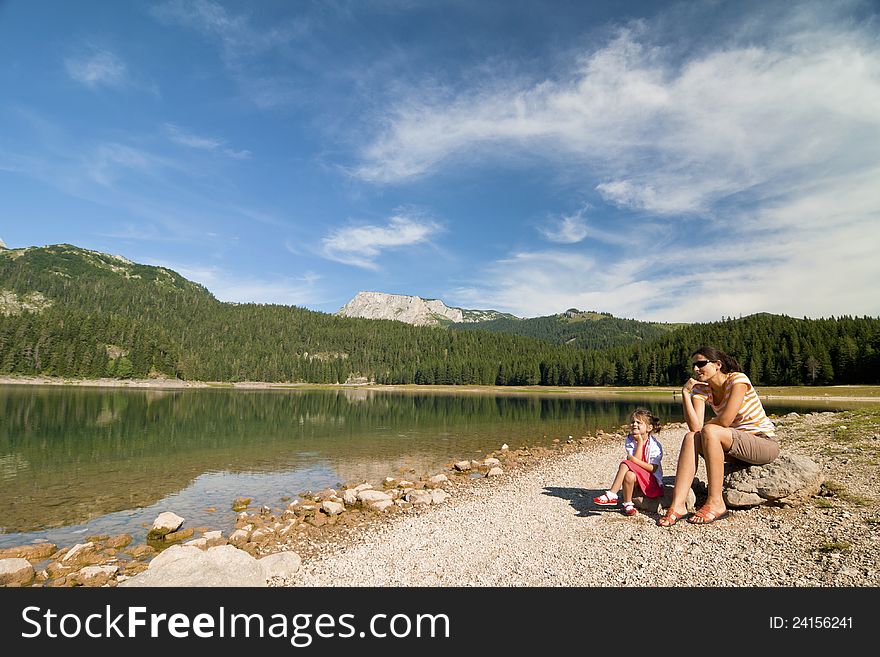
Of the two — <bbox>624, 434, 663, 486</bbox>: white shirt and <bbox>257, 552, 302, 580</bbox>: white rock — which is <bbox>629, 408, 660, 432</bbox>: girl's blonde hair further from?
<bbox>257, 552, 302, 580</bbox>: white rock

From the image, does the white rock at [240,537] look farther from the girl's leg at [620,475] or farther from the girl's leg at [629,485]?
the girl's leg at [629,485]

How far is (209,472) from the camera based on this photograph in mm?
25031

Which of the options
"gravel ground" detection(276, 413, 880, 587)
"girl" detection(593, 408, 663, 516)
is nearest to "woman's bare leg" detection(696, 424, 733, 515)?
"gravel ground" detection(276, 413, 880, 587)

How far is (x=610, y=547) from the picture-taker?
934cm

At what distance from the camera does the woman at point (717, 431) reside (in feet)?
30.5

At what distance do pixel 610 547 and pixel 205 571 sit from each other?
27.6ft

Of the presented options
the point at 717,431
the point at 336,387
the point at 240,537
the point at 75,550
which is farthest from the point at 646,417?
the point at 336,387

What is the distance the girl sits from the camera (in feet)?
37.2

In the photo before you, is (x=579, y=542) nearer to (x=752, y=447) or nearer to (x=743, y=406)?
(x=752, y=447)

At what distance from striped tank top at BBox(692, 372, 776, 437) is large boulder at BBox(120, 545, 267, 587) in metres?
10.4
